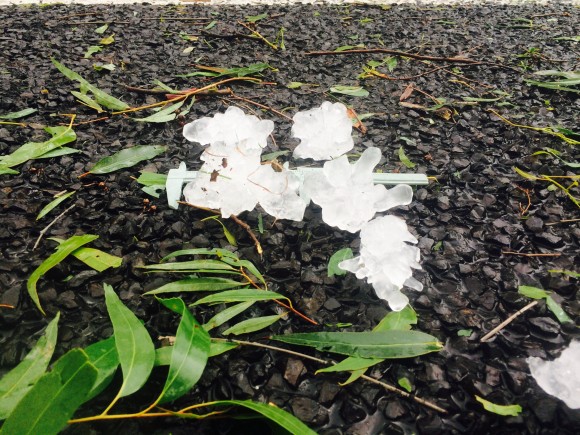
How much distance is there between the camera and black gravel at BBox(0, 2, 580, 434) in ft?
2.48

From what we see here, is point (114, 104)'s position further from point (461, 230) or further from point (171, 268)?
point (461, 230)

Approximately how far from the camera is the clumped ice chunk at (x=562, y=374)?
733mm

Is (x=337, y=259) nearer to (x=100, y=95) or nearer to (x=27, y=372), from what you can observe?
(x=27, y=372)

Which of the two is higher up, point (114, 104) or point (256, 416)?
point (114, 104)

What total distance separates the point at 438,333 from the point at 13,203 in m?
1.05

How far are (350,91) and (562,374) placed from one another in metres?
1.14

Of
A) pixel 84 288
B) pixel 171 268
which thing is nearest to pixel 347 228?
pixel 171 268

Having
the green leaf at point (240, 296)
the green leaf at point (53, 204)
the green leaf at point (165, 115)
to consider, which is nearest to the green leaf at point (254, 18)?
the green leaf at point (165, 115)

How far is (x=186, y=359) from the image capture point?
2.33 feet

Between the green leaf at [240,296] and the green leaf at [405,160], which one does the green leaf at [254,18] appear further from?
the green leaf at [240,296]

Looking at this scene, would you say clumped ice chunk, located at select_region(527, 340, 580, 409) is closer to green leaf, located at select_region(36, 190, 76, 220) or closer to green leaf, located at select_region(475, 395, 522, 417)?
green leaf, located at select_region(475, 395, 522, 417)

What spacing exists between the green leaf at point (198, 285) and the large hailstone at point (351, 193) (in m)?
0.26

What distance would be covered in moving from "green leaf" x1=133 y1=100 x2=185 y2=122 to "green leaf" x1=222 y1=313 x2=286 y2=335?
820mm

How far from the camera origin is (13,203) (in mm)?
1081
